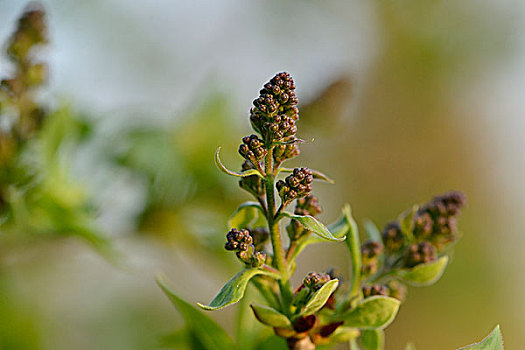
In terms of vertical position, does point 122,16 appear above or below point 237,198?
above

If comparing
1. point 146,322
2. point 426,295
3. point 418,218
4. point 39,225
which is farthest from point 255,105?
point 426,295

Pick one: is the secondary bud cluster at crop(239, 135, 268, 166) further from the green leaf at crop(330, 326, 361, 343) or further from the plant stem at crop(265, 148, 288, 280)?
the green leaf at crop(330, 326, 361, 343)

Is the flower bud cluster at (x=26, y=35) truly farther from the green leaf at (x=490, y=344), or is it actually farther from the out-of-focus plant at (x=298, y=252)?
the green leaf at (x=490, y=344)

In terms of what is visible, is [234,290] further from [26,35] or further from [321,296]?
[26,35]

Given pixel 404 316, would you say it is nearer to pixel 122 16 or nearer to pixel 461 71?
pixel 461 71

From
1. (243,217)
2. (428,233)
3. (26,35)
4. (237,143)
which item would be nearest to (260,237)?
(243,217)

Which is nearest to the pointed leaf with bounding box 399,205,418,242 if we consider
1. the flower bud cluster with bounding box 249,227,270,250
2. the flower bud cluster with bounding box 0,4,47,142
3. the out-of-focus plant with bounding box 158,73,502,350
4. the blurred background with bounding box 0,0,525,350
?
the out-of-focus plant with bounding box 158,73,502,350
